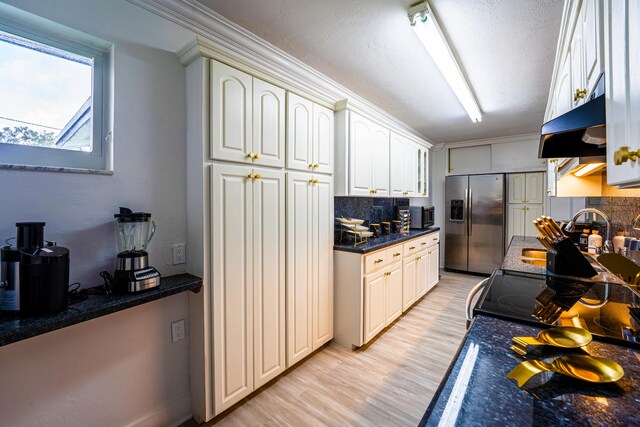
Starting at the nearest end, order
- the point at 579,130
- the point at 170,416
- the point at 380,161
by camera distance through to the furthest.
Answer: the point at 579,130, the point at 170,416, the point at 380,161

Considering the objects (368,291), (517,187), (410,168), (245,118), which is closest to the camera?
(245,118)

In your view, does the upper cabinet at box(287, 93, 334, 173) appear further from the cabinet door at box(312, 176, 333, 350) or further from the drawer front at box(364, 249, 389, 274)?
the drawer front at box(364, 249, 389, 274)

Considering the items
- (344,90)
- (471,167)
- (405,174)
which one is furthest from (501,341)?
(471,167)

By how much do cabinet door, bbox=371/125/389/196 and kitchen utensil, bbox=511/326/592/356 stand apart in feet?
7.51

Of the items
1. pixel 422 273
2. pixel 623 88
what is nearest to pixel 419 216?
pixel 422 273

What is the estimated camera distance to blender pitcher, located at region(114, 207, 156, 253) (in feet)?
4.59

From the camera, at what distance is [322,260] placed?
242 cm

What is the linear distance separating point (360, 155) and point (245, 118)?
1327mm

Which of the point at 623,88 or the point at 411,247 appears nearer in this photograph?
the point at 623,88

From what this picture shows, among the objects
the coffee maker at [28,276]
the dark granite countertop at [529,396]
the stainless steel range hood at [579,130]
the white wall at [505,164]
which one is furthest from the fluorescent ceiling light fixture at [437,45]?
the white wall at [505,164]

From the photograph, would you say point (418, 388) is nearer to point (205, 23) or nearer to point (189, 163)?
point (189, 163)

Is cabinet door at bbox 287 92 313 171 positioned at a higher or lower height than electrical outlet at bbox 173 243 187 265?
higher

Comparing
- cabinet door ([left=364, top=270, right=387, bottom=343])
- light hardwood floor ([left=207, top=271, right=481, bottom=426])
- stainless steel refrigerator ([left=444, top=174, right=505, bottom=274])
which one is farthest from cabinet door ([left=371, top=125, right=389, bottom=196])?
stainless steel refrigerator ([left=444, top=174, right=505, bottom=274])

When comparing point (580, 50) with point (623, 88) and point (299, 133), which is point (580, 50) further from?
point (299, 133)
